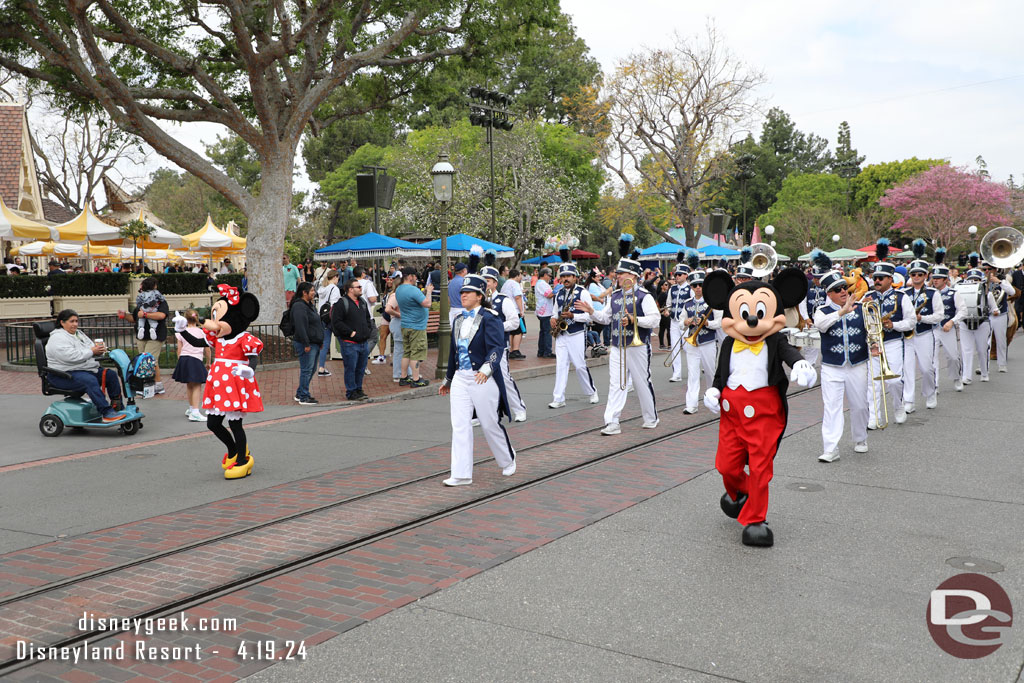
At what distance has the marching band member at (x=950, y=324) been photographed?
479 inches

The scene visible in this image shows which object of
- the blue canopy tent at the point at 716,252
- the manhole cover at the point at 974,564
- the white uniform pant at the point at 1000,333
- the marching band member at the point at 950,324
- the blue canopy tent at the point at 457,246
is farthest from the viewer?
the blue canopy tent at the point at 716,252

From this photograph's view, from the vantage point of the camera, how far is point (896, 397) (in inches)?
386

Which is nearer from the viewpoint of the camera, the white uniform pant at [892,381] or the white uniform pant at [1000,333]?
the white uniform pant at [892,381]

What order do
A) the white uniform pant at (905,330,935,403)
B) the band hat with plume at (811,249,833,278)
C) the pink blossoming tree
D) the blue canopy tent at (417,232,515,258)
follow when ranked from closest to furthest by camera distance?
the band hat with plume at (811,249,833,278), the white uniform pant at (905,330,935,403), the blue canopy tent at (417,232,515,258), the pink blossoming tree

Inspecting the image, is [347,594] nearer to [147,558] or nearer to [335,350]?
[147,558]

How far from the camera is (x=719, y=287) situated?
595 centimetres

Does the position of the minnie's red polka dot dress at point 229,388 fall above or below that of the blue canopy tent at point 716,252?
below

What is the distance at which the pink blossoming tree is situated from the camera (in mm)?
46344

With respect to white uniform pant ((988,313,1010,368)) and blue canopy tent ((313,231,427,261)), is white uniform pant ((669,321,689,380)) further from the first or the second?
blue canopy tent ((313,231,427,261))

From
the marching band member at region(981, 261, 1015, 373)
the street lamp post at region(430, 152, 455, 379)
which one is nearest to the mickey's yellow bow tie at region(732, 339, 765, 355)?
the street lamp post at region(430, 152, 455, 379)

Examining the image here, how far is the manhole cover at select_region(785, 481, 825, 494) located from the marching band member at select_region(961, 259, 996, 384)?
7.72 metres

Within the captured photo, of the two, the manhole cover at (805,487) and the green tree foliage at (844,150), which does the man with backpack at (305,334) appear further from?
the green tree foliage at (844,150)

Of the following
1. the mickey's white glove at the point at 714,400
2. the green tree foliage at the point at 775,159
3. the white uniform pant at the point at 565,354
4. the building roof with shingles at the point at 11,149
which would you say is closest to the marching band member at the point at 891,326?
the white uniform pant at the point at 565,354

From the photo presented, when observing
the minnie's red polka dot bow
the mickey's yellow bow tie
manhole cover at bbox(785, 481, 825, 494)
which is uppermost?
the minnie's red polka dot bow
